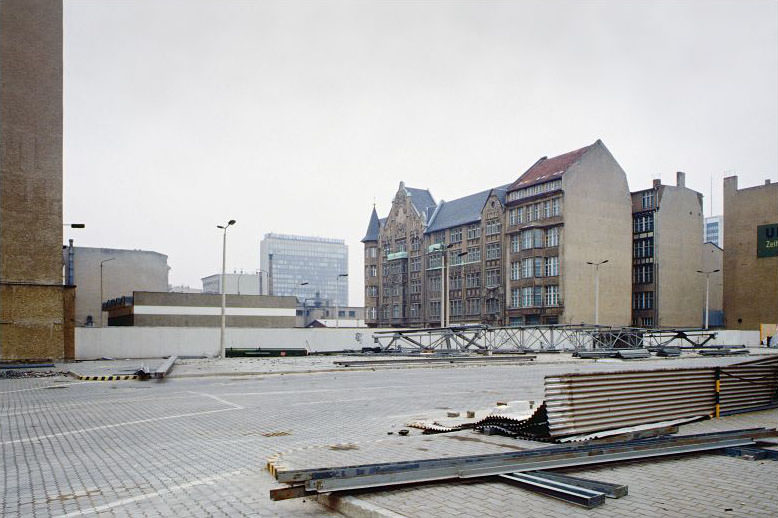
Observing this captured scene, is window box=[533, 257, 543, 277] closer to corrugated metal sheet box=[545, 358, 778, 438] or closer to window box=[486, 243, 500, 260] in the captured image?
window box=[486, 243, 500, 260]

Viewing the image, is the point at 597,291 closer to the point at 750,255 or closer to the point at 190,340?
the point at 750,255

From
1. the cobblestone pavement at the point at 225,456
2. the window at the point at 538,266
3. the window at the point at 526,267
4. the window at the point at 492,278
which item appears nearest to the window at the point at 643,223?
the window at the point at 538,266

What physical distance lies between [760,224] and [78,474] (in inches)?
2973

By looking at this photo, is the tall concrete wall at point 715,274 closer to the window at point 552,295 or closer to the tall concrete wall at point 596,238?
the tall concrete wall at point 596,238

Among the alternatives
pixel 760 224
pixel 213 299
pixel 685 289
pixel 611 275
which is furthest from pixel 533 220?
pixel 213 299

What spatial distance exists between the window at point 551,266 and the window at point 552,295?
4.40 ft

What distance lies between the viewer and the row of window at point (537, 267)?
6178cm

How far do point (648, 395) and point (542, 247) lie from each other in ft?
179

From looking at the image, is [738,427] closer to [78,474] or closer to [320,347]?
[78,474]

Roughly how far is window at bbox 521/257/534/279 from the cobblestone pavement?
45.7 m

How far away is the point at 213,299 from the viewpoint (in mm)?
66250

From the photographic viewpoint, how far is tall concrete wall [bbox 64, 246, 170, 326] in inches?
3095

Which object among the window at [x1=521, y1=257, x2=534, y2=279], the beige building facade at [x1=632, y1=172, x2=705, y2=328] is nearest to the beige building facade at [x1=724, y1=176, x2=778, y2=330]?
the beige building facade at [x1=632, y1=172, x2=705, y2=328]

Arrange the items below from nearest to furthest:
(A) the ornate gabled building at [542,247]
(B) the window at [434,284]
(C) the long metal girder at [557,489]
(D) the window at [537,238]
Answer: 1. (C) the long metal girder at [557,489]
2. (A) the ornate gabled building at [542,247]
3. (D) the window at [537,238]
4. (B) the window at [434,284]
